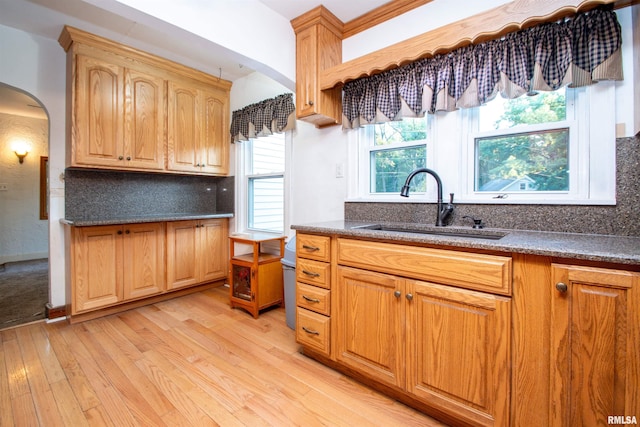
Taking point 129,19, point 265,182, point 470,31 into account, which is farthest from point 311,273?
point 129,19

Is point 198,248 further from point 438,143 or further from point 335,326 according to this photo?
point 438,143

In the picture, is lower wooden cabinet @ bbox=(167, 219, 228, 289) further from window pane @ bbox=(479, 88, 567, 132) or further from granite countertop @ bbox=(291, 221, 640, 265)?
window pane @ bbox=(479, 88, 567, 132)

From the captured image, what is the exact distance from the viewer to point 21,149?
4.91m

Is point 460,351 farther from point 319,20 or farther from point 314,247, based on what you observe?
point 319,20

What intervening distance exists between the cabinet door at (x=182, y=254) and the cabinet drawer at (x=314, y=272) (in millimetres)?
1822

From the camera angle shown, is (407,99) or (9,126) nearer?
(407,99)

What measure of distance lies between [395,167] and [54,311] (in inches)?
129

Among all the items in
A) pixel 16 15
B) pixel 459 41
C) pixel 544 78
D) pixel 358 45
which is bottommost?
pixel 544 78

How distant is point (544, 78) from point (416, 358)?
5.23 feet

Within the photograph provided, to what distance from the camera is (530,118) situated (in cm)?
167

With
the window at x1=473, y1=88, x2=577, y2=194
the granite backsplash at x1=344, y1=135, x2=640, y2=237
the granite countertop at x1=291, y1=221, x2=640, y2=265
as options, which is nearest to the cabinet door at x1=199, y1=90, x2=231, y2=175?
the granite countertop at x1=291, y1=221, x2=640, y2=265

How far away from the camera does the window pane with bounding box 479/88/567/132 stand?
5.23ft

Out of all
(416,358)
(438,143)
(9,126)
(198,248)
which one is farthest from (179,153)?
(9,126)

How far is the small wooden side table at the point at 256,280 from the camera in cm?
269
